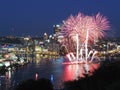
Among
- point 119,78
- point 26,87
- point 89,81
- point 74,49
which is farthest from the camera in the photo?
point 74,49

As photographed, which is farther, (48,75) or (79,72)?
(48,75)

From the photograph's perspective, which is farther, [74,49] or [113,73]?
[74,49]

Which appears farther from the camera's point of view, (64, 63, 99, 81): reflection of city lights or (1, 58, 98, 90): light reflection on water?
(1, 58, 98, 90): light reflection on water

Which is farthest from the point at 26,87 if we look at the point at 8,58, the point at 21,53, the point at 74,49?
the point at 21,53

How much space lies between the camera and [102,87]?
10.6ft

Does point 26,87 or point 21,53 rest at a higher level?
point 21,53

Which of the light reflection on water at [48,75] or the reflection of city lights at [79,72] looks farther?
the light reflection on water at [48,75]

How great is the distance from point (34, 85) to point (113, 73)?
69 cm

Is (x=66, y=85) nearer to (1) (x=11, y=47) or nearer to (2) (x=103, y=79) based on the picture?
(2) (x=103, y=79)

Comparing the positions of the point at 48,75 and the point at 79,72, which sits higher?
the point at 48,75

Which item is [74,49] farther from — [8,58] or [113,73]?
[113,73]

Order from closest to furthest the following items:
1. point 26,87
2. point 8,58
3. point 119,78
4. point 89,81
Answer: point 26,87 → point 119,78 → point 89,81 → point 8,58

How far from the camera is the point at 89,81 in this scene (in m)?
3.50

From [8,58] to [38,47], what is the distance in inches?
839
